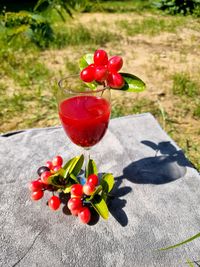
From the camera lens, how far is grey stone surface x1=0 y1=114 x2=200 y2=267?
1500 millimetres

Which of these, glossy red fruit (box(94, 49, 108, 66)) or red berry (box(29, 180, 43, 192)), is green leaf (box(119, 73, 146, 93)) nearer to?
glossy red fruit (box(94, 49, 108, 66))

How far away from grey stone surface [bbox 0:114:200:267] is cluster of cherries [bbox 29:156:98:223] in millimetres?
54

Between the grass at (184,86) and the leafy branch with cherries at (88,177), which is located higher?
the leafy branch with cherries at (88,177)

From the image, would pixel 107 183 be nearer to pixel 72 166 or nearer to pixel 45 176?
pixel 72 166

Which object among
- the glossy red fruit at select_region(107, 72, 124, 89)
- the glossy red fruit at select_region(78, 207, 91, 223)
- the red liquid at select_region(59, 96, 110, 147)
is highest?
the glossy red fruit at select_region(107, 72, 124, 89)

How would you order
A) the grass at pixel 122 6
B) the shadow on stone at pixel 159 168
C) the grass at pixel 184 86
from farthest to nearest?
the grass at pixel 122 6
the grass at pixel 184 86
the shadow on stone at pixel 159 168

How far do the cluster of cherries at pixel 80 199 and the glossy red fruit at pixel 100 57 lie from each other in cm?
58

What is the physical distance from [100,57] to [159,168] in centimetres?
93

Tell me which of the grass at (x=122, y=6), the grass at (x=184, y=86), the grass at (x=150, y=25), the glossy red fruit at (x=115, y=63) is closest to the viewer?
the glossy red fruit at (x=115, y=63)

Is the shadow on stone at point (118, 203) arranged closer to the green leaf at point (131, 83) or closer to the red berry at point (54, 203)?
the red berry at point (54, 203)

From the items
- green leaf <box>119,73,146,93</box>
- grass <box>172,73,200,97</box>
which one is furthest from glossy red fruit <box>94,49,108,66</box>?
grass <box>172,73,200,97</box>

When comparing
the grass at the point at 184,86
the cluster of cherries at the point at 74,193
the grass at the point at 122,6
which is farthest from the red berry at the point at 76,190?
the grass at the point at 122,6

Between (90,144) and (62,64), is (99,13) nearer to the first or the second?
(62,64)

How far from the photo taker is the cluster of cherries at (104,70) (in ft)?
4.66
